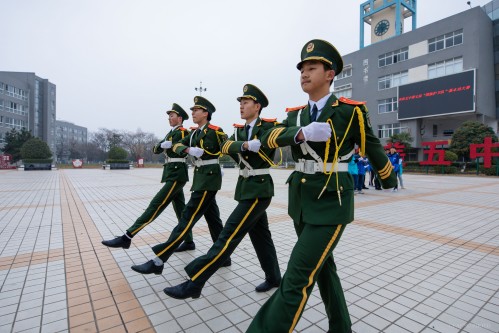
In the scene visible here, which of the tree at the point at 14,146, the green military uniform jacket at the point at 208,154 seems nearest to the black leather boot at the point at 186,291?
the green military uniform jacket at the point at 208,154

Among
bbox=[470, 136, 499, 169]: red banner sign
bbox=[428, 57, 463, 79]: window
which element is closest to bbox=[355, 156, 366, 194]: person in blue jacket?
bbox=[470, 136, 499, 169]: red banner sign

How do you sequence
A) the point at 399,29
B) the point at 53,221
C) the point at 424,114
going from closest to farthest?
the point at 53,221 → the point at 424,114 → the point at 399,29

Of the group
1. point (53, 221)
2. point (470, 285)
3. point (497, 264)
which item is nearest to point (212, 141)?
point (470, 285)

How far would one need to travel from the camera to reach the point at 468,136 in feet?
89.1

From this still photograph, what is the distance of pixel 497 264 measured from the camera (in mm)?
3906

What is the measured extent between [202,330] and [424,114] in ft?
120

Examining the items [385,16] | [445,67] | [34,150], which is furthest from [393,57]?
[34,150]

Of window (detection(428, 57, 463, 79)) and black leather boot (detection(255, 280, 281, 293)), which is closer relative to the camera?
black leather boot (detection(255, 280, 281, 293))

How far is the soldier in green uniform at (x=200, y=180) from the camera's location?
3.30 m

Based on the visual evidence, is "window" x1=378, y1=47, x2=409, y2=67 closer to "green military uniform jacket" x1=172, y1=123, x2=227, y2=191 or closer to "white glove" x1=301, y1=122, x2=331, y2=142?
"green military uniform jacket" x1=172, y1=123, x2=227, y2=191

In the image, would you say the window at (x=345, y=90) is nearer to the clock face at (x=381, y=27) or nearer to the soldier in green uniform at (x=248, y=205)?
the clock face at (x=381, y=27)

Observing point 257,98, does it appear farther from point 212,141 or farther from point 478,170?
point 478,170

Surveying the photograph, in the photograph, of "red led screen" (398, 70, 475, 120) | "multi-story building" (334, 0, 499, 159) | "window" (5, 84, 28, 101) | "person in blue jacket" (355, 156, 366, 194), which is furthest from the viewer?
"window" (5, 84, 28, 101)

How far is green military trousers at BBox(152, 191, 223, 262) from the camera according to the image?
330cm
